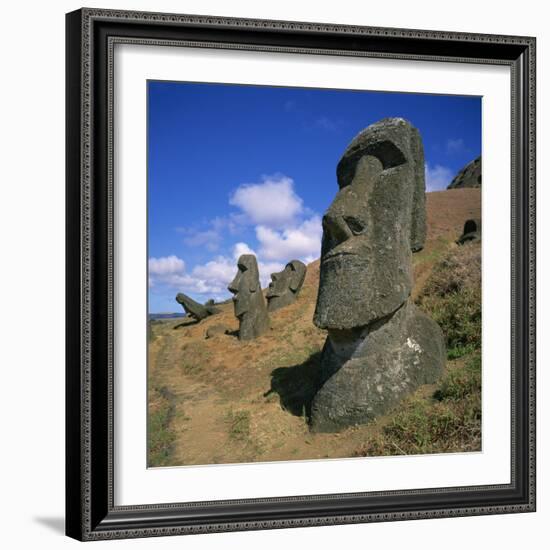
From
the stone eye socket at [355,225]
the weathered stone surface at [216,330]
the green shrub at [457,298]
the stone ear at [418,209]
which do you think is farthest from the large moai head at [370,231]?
the weathered stone surface at [216,330]

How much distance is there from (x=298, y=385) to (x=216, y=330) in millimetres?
4114

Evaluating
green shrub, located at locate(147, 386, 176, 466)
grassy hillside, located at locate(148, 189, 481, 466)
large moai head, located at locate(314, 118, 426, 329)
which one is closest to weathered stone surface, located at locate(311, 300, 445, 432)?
grassy hillside, located at locate(148, 189, 481, 466)

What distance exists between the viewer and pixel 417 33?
5.61m

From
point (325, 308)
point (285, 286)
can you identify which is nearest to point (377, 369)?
point (325, 308)

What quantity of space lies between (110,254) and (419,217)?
366 cm

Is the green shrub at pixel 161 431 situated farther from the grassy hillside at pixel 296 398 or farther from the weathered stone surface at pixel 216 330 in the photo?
the weathered stone surface at pixel 216 330

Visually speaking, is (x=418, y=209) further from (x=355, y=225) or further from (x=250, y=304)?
(x=250, y=304)

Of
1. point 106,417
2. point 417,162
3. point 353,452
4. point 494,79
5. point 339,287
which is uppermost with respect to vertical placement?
point 494,79

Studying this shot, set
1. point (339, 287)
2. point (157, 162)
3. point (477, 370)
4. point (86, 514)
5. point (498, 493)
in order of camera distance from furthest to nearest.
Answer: point (339, 287)
point (477, 370)
point (498, 493)
point (157, 162)
point (86, 514)

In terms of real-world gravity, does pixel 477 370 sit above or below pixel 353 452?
above

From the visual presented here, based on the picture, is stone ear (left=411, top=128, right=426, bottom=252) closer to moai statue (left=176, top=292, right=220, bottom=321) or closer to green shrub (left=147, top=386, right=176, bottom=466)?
moai statue (left=176, top=292, right=220, bottom=321)

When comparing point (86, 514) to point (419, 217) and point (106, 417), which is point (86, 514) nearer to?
point (106, 417)

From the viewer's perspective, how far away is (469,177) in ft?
21.8

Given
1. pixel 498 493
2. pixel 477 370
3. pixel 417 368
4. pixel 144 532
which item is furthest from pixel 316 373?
pixel 144 532
